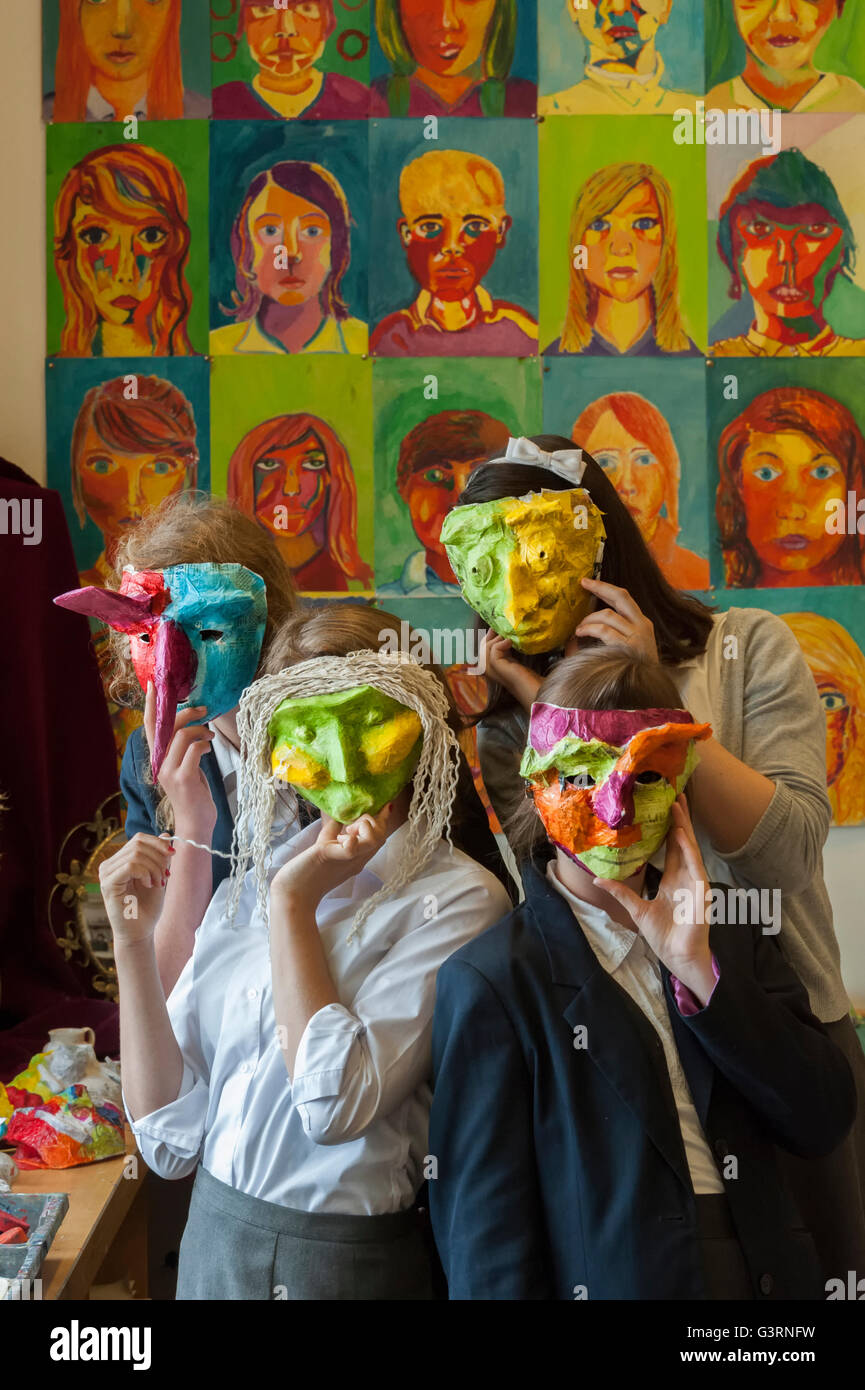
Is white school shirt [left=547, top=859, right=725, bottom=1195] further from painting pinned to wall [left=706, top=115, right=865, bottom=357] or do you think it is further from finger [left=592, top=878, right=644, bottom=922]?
painting pinned to wall [left=706, top=115, right=865, bottom=357]

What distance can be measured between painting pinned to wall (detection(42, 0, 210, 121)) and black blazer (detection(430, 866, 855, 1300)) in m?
2.21

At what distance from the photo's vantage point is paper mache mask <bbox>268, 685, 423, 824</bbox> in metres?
1.24

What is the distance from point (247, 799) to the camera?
1316 millimetres

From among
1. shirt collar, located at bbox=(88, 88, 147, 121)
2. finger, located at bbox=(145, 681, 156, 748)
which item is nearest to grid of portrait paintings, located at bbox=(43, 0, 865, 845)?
shirt collar, located at bbox=(88, 88, 147, 121)

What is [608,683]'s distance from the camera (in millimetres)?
1219

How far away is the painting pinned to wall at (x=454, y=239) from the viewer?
265 cm

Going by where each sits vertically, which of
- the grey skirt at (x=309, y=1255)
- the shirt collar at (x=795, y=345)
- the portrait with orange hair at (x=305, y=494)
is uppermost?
the shirt collar at (x=795, y=345)

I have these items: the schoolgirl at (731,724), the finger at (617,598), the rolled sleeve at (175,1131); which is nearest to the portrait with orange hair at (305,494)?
the schoolgirl at (731,724)

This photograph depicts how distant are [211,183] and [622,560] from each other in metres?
1.71

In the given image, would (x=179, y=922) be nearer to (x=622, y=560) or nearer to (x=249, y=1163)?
(x=249, y=1163)

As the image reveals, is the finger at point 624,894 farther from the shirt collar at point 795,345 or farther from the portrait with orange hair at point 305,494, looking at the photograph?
the shirt collar at point 795,345

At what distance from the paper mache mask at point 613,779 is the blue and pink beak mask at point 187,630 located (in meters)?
0.38

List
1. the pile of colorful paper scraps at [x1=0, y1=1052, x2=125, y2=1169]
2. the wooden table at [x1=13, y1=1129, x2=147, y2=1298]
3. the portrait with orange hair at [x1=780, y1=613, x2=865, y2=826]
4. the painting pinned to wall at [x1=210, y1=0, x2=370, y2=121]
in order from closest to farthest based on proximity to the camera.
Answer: the wooden table at [x1=13, y1=1129, x2=147, y2=1298] → the pile of colorful paper scraps at [x1=0, y1=1052, x2=125, y2=1169] → the painting pinned to wall at [x1=210, y1=0, x2=370, y2=121] → the portrait with orange hair at [x1=780, y1=613, x2=865, y2=826]
